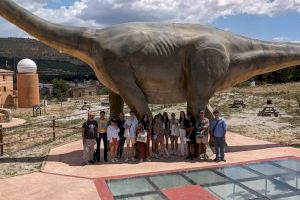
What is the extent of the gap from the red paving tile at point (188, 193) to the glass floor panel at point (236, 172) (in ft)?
3.19

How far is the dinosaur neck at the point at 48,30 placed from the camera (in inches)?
351

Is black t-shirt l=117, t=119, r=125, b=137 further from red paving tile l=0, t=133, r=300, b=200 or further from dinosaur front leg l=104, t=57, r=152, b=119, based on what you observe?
red paving tile l=0, t=133, r=300, b=200

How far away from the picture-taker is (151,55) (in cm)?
921

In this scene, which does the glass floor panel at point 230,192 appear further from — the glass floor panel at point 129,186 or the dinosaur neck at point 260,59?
the dinosaur neck at point 260,59

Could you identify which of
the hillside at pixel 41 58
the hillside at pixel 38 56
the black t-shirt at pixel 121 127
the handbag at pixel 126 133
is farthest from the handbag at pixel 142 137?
the hillside at pixel 38 56

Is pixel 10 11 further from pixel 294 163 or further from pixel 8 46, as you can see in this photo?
pixel 8 46

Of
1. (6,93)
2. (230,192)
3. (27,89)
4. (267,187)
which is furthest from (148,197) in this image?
(6,93)

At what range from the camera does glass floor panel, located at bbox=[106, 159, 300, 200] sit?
634 centimetres

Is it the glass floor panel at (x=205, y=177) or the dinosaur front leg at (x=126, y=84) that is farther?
the dinosaur front leg at (x=126, y=84)

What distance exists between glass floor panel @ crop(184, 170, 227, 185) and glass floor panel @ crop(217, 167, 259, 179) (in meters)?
0.20

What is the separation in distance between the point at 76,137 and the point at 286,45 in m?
6.91

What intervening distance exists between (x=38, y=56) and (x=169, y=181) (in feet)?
304

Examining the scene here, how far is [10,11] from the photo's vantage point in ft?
29.1

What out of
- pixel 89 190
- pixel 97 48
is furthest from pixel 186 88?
pixel 89 190
